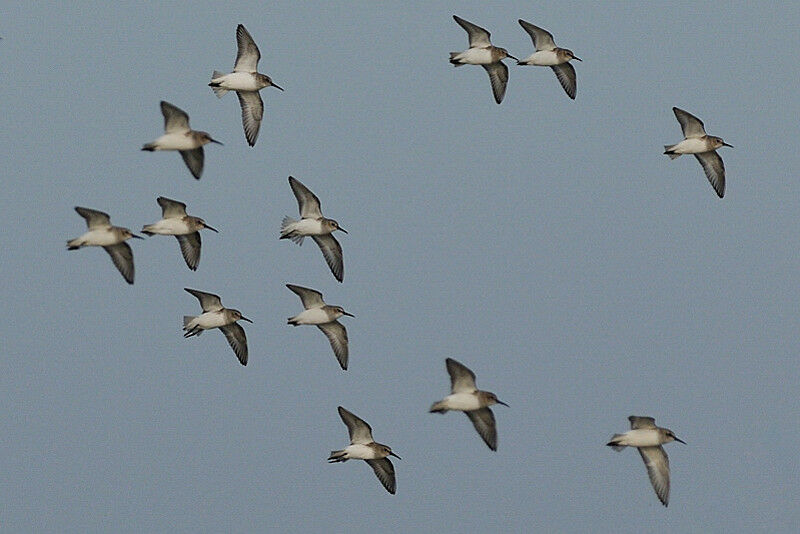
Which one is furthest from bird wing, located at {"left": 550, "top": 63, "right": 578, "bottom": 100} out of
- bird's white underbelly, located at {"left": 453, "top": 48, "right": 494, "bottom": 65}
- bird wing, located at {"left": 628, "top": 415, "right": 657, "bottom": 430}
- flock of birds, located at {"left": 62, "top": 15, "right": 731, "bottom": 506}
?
bird wing, located at {"left": 628, "top": 415, "right": 657, "bottom": 430}

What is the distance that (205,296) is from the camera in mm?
34844

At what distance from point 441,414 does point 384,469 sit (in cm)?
259

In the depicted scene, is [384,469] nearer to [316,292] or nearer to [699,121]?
[316,292]

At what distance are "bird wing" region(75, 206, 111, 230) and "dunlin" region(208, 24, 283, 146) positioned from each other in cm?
330

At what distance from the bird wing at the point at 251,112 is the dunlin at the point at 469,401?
6.22 metres

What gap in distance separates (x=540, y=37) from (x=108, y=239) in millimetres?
10965

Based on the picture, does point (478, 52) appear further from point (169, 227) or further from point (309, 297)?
point (169, 227)

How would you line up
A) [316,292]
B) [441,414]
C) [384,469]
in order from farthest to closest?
[316,292] → [384,469] → [441,414]

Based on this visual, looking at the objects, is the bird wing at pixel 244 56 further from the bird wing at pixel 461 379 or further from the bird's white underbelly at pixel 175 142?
the bird wing at pixel 461 379

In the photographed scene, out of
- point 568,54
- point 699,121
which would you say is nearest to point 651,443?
point 699,121

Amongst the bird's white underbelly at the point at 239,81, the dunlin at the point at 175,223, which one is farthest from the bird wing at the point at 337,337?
the bird's white underbelly at the point at 239,81

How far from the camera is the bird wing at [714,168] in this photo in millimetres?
36797

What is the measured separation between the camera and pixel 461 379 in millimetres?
31781

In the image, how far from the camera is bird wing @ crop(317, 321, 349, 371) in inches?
1435
